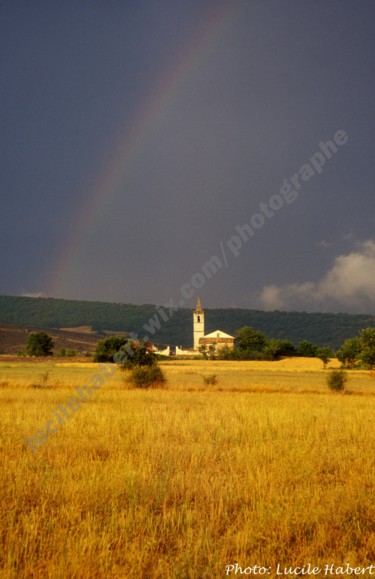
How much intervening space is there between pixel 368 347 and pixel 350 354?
1130cm

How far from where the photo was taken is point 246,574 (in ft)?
14.6

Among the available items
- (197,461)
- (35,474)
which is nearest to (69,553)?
(35,474)

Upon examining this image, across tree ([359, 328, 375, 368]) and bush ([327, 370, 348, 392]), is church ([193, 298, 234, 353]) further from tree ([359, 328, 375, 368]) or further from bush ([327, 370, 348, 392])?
bush ([327, 370, 348, 392])

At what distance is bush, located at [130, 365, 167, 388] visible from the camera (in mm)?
31906

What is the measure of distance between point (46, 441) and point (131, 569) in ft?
20.4

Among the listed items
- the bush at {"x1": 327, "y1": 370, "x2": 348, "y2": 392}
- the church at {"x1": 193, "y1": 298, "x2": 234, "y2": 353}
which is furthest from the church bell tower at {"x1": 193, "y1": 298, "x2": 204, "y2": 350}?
the bush at {"x1": 327, "y1": 370, "x2": 348, "y2": 392}

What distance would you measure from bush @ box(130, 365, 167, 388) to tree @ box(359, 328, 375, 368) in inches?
1604

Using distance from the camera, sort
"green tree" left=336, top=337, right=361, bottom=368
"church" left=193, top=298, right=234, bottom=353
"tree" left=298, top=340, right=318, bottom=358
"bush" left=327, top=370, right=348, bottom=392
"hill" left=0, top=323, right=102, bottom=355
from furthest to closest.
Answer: "church" left=193, top=298, right=234, bottom=353
"hill" left=0, top=323, right=102, bottom=355
"tree" left=298, top=340, right=318, bottom=358
"green tree" left=336, top=337, right=361, bottom=368
"bush" left=327, top=370, right=348, bottom=392

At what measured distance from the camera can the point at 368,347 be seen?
6712 centimetres

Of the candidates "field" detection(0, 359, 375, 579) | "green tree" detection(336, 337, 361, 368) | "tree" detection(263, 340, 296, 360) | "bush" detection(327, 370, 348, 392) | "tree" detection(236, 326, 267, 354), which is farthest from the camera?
"tree" detection(236, 326, 267, 354)

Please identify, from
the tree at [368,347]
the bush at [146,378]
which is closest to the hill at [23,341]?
the tree at [368,347]

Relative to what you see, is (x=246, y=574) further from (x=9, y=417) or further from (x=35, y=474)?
(x=9, y=417)

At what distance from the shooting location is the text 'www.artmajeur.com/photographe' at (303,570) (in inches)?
177

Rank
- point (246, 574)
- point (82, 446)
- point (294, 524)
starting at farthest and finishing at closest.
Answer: point (82, 446)
point (294, 524)
point (246, 574)
